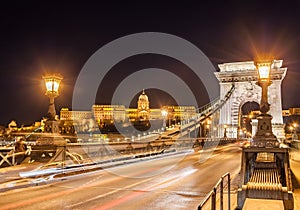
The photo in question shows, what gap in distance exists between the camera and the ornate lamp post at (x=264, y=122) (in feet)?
32.9

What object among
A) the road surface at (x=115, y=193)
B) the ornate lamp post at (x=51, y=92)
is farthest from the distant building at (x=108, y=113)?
the road surface at (x=115, y=193)

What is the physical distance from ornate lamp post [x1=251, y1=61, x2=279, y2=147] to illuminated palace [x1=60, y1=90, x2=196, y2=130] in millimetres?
120290

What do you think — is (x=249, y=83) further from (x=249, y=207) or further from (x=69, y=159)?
(x=249, y=207)

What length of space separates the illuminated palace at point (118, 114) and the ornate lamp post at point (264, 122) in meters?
120

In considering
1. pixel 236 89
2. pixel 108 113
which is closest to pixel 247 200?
pixel 236 89

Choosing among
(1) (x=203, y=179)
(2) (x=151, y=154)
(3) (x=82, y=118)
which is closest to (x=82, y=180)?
(1) (x=203, y=179)

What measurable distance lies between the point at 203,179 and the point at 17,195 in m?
6.85

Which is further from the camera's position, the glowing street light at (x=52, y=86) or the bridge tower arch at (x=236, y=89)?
the bridge tower arch at (x=236, y=89)

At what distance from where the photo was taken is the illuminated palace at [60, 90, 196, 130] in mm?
139500

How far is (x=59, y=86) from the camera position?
16688mm

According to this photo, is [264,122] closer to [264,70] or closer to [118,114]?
[264,70]

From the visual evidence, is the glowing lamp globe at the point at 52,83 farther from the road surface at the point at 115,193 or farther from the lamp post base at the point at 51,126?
the road surface at the point at 115,193

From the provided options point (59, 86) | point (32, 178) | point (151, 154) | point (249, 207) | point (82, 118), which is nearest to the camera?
point (249, 207)

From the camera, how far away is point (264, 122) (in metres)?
10.6
